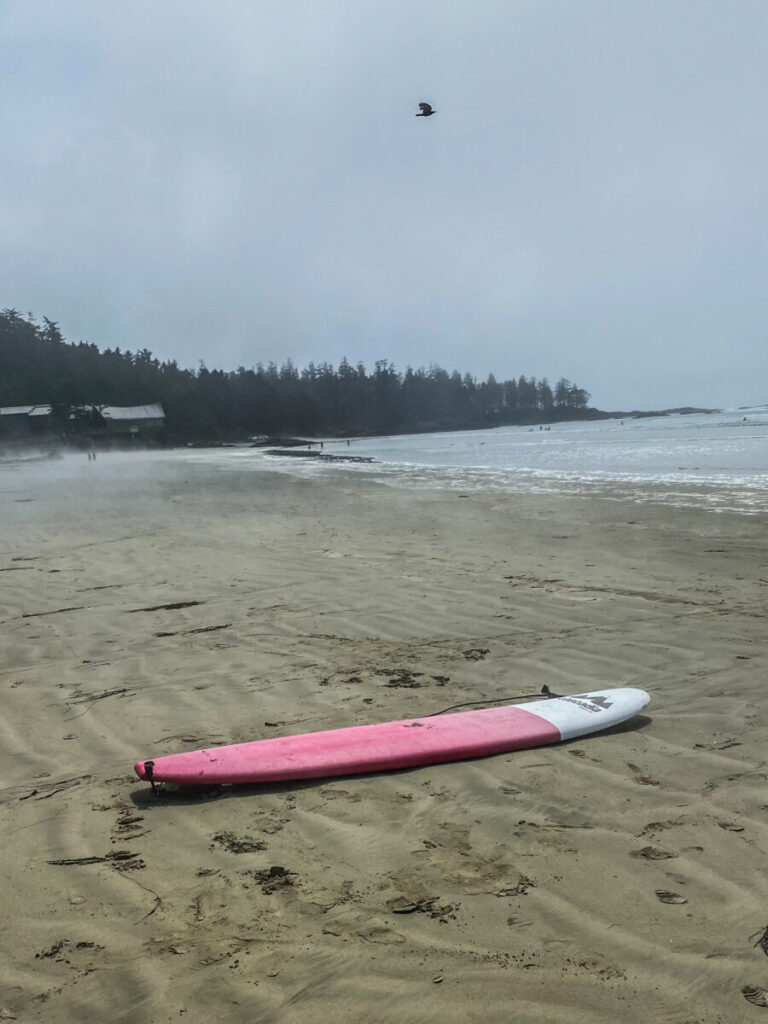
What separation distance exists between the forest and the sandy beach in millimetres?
68343

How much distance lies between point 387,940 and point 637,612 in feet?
14.3

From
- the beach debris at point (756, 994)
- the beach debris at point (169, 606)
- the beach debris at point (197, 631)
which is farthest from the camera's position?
the beach debris at point (169, 606)

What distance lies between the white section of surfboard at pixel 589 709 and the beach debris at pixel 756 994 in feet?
5.37

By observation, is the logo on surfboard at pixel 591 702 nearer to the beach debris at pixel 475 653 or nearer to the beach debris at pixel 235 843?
the beach debris at pixel 475 653

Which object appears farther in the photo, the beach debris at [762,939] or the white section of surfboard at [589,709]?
the white section of surfboard at [589,709]

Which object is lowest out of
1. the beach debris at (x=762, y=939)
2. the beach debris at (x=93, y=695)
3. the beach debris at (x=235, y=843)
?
the beach debris at (x=235, y=843)

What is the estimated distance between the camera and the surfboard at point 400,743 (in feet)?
10.4

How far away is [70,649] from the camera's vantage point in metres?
5.34

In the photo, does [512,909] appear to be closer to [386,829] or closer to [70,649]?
[386,829]

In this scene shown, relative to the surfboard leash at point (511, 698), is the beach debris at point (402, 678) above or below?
below

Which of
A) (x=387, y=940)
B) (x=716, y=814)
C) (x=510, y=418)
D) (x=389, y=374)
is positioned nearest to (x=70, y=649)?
(x=387, y=940)

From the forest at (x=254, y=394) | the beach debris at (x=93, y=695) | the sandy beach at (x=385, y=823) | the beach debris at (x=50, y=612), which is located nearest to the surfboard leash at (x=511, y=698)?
the sandy beach at (x=385, y=823)

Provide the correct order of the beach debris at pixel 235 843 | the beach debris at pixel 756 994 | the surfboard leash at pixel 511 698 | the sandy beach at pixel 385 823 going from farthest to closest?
the surfboard leash at pixel 511 698 < the beach debris at pixel 235 843 < the sandy beach at pixel 385 823 < the beach debris at pixel 756 994

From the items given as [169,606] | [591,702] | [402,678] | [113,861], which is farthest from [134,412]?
[113,861]
